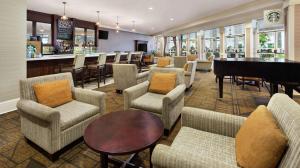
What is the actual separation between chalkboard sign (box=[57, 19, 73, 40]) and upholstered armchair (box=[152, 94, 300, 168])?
8294 mm

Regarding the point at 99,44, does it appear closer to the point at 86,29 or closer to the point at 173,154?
the point at 86,29

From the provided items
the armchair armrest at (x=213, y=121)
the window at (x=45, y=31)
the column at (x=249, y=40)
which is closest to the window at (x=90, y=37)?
the window at (x=45, y=31)

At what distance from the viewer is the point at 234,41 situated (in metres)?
10.5

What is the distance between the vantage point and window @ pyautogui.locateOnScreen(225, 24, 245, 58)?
33.1 feet

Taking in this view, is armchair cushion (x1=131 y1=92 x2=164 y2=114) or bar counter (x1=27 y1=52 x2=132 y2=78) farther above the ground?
bar counter (x1=27 y1=52 x2=132 y2=78)

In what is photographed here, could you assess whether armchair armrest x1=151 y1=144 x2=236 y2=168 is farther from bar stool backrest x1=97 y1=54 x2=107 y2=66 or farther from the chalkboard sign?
the chalkboard sign

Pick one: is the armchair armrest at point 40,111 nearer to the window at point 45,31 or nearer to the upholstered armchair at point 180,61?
the upholstered armchair at point 180,61

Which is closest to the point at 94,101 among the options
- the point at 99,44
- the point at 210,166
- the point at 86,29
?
the point at 210,166

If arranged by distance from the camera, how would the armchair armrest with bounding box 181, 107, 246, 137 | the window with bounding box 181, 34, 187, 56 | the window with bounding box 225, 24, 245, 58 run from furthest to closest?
the window with bounding box 181, 34, 187, 56
the window with bounding box 225, 24, 245, 58
the armchair armrest with bounding box 181, 107, 246, 137

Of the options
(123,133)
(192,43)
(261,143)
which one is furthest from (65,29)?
(261,143)

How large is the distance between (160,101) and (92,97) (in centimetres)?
103

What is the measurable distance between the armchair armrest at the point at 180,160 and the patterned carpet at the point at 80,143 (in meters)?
0.88

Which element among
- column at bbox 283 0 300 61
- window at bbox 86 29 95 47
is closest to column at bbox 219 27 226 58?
column at bbox 283 0 300 61

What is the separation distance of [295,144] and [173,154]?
26.2 inches
